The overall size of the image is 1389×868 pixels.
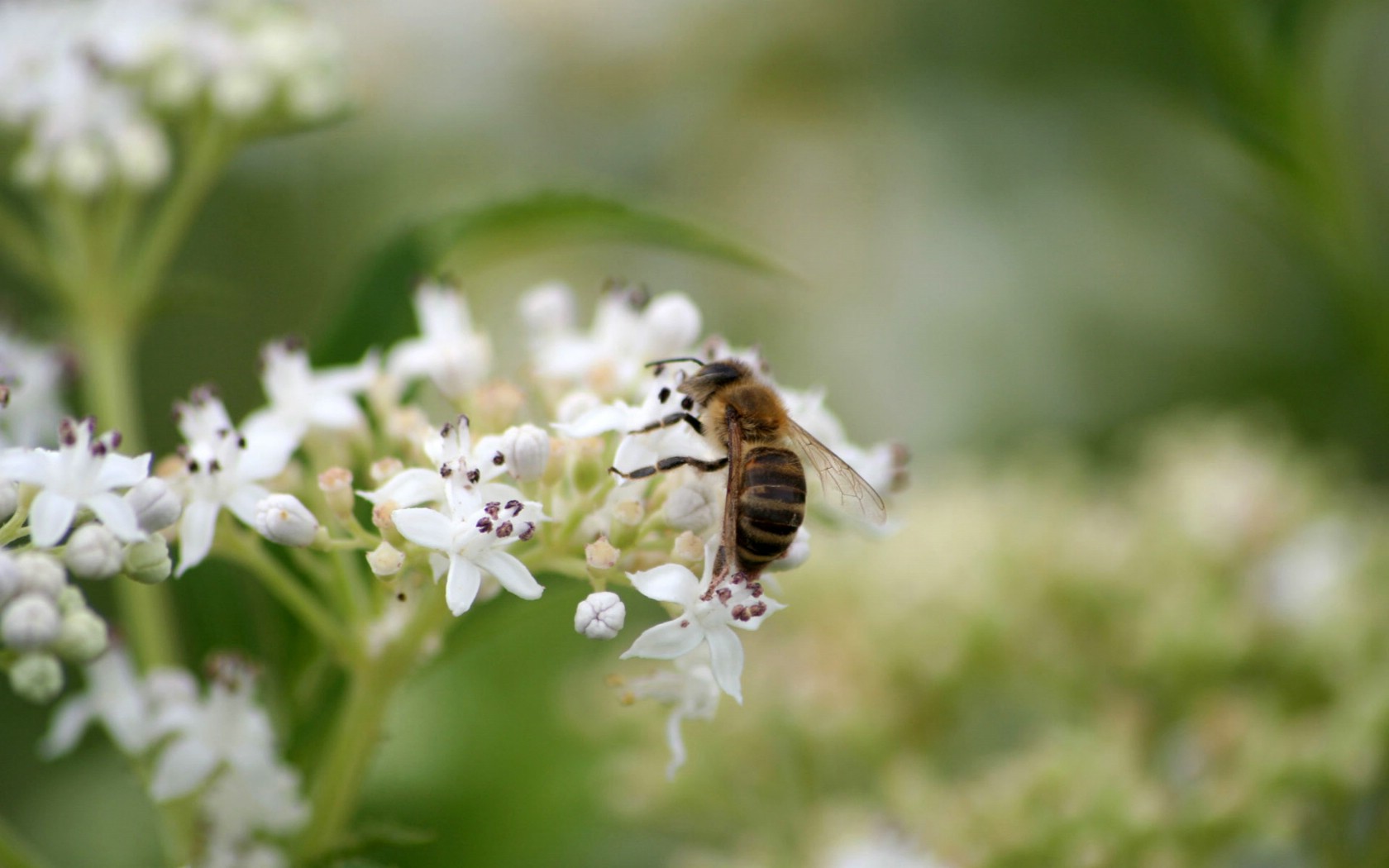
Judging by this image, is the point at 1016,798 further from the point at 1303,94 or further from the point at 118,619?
the point at 118,619

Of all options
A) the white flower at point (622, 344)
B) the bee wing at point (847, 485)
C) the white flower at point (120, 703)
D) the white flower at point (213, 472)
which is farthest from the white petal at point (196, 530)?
the bee wing at point (847, 485)

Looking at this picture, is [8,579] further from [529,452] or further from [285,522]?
[529,452]

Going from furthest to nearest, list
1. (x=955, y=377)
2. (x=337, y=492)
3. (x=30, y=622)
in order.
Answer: (x=955, y=377) → (x=337, y=492) → (x=30, y=622)

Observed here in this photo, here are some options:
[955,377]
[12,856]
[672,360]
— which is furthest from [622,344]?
[955,377]

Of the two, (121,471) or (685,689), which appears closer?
(121,471)

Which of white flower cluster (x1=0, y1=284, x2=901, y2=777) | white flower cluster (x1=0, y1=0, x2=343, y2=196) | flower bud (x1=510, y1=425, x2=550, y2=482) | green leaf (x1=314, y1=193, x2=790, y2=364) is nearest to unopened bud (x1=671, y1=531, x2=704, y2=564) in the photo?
white flower cluster (x1=0, y1=284, x2=901, y2=777)

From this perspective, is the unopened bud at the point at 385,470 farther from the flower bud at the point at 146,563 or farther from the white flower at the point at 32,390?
the white flower at the point at 32,390
